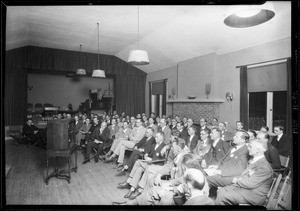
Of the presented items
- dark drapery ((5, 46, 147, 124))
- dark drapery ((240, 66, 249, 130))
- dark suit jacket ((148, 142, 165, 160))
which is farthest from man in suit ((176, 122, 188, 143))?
dark drapery ((5, 46, 147, 124))

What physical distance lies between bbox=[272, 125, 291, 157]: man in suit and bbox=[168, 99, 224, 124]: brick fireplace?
228 cm

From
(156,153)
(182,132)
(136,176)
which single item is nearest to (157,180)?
(136,176)

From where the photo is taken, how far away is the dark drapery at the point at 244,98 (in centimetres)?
495

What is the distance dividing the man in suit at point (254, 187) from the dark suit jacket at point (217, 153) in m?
1.12

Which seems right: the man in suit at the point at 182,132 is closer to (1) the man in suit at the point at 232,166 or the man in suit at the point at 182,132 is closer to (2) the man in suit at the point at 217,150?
(2) the man in suit at the point at 217,150

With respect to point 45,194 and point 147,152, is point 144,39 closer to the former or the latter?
point 147,152

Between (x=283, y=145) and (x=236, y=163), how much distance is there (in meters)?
0.85

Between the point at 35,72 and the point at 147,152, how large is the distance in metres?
7.63

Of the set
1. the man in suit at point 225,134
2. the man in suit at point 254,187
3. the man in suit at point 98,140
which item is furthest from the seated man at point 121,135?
the man in suit at point 254,187

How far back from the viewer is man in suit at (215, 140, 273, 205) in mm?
2705

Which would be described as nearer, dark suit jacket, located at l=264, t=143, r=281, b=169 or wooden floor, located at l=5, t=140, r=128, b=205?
dark suit jacket, located at l=264, t=143, r=281, b=169

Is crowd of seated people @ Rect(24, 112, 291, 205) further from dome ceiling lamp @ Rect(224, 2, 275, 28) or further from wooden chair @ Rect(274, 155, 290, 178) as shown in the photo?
dome ceiling lamp @ Rect(224, 2, 275, 28)

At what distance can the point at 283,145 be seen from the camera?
135 inches
